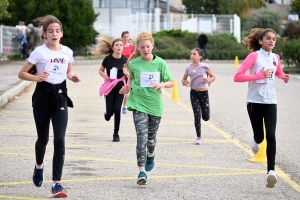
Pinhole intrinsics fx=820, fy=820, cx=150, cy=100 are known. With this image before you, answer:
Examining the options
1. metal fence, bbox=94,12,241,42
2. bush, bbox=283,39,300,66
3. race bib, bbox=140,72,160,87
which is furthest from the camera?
metal fence, bbox=94,12,241,42

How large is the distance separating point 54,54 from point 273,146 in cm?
257

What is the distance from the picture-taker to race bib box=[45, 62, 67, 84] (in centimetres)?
820

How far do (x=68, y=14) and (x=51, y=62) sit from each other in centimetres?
3620

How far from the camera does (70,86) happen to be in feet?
85.0

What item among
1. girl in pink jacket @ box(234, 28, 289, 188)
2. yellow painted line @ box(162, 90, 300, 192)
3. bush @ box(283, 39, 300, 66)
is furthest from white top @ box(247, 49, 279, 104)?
bush @ box(283, 39, 300, 66)

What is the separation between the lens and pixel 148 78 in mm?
9008

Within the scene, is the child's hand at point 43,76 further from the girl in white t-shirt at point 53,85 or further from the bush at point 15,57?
Answer: the bush at point 15,57

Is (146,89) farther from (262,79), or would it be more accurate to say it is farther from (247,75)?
(262,79)

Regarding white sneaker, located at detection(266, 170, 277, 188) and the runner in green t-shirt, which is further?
the runner in green t-shirt

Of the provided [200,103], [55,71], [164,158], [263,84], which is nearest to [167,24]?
[200,103]

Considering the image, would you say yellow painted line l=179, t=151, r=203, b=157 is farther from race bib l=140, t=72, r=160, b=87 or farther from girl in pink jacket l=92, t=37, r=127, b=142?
race bib l=140, t=72, r=160, b=87

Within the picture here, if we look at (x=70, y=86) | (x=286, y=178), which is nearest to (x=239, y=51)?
(x=70, y=86)

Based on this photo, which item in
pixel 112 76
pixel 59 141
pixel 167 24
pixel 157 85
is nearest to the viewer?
pixel 59 141

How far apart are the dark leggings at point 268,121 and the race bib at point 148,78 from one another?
115cm
